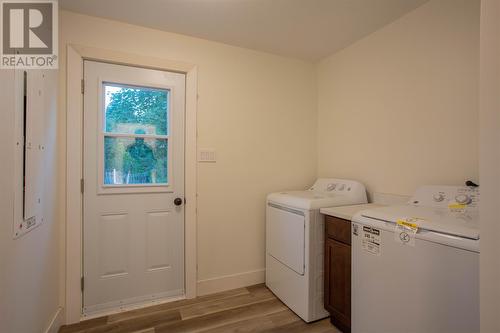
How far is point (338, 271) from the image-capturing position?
170 centimetres

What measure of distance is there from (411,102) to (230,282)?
2.20 meters

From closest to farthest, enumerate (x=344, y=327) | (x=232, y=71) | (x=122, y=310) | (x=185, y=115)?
(x=344, y=327)
(x=122, y=310)
(x=185, y=115)
(x=232, y=71)

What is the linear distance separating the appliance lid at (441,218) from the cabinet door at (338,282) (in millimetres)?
423

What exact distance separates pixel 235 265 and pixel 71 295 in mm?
1318

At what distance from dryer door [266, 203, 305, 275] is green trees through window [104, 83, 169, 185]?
1.04 metres

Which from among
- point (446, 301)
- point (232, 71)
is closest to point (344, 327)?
point (446, 301)

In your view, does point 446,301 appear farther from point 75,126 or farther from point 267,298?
point 75,126

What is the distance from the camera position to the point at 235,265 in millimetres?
2338

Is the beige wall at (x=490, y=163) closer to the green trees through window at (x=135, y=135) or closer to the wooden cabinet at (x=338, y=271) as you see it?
the wooden cabinet at (x=338, y=271)

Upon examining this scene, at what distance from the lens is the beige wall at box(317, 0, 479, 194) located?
1534mm

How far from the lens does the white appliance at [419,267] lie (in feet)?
3.14

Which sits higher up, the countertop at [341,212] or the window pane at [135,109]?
the window pane at [135,109]

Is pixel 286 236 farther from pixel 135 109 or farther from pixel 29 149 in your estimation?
pixel 29 149

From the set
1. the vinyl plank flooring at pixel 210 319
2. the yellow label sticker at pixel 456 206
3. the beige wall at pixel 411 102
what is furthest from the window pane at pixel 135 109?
the yellow label sticker at pixel 456 206
